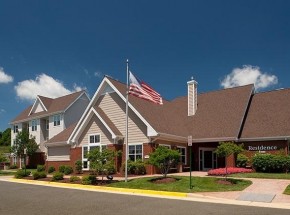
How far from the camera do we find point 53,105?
52.7 m

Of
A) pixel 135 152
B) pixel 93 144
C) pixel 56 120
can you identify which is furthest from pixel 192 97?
pixel 56 120

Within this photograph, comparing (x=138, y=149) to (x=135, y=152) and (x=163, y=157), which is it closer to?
(x=135, y=152)

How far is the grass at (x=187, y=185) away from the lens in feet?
60.8

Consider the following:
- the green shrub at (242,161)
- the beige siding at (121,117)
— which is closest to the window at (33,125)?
the beige siding at (121,117)

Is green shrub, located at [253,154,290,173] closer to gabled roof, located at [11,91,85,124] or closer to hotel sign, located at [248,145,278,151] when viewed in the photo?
hotel sign, located at [248,145,278,151]

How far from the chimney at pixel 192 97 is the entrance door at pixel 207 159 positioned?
408 cm

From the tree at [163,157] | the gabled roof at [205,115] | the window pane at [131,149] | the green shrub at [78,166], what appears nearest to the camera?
the tree at [163,157]

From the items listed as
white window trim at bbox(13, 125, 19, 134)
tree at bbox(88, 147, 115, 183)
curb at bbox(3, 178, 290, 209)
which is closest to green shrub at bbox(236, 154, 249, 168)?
tree at bbox(88, 147, 115, 183)

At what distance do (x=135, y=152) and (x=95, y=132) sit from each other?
462 cm

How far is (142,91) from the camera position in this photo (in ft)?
75.5

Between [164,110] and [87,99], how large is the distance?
2193 cm

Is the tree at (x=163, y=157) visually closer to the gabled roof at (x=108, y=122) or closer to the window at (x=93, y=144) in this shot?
the gabled roof at (x=108, y=122)

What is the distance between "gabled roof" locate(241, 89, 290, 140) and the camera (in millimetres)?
28312

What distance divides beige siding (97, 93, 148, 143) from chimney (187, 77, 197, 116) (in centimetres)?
797
